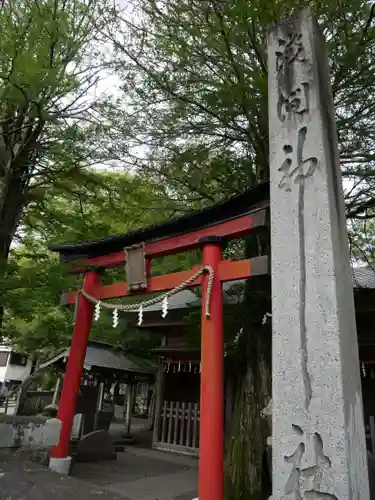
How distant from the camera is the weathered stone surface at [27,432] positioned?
244 inches

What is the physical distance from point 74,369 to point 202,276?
325cm

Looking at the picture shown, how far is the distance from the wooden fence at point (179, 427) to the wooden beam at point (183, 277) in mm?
5453

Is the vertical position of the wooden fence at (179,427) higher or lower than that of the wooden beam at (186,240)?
lower

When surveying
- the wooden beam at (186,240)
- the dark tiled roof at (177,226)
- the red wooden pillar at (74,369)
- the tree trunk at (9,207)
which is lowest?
the red wooden pillar at (74,369)

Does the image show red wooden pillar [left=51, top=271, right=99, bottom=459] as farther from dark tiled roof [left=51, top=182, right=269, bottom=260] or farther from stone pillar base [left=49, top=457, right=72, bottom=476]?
dark tiled roof [left=51, top=182, right=269, bottom=260]

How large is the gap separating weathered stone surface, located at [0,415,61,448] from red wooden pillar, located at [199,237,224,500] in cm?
278

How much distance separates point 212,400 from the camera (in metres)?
4.97

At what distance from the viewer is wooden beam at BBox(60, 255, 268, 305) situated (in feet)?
17.1

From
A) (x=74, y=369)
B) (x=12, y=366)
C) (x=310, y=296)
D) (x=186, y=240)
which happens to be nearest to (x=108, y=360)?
(x=74, y=369)

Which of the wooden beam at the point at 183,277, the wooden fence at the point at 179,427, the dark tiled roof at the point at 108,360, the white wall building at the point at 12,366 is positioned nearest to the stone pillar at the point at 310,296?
the wooden beam at the point at 183,277

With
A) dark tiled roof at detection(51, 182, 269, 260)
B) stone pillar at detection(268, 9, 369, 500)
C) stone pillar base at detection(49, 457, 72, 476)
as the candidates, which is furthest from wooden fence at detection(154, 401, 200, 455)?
stone pillar at detection(268, 9, 369, 500)

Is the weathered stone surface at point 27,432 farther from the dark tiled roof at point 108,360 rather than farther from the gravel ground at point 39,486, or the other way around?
the dark tiled roof at point 108,360

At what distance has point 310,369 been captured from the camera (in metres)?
3.50

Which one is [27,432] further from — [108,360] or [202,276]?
[108,360]
